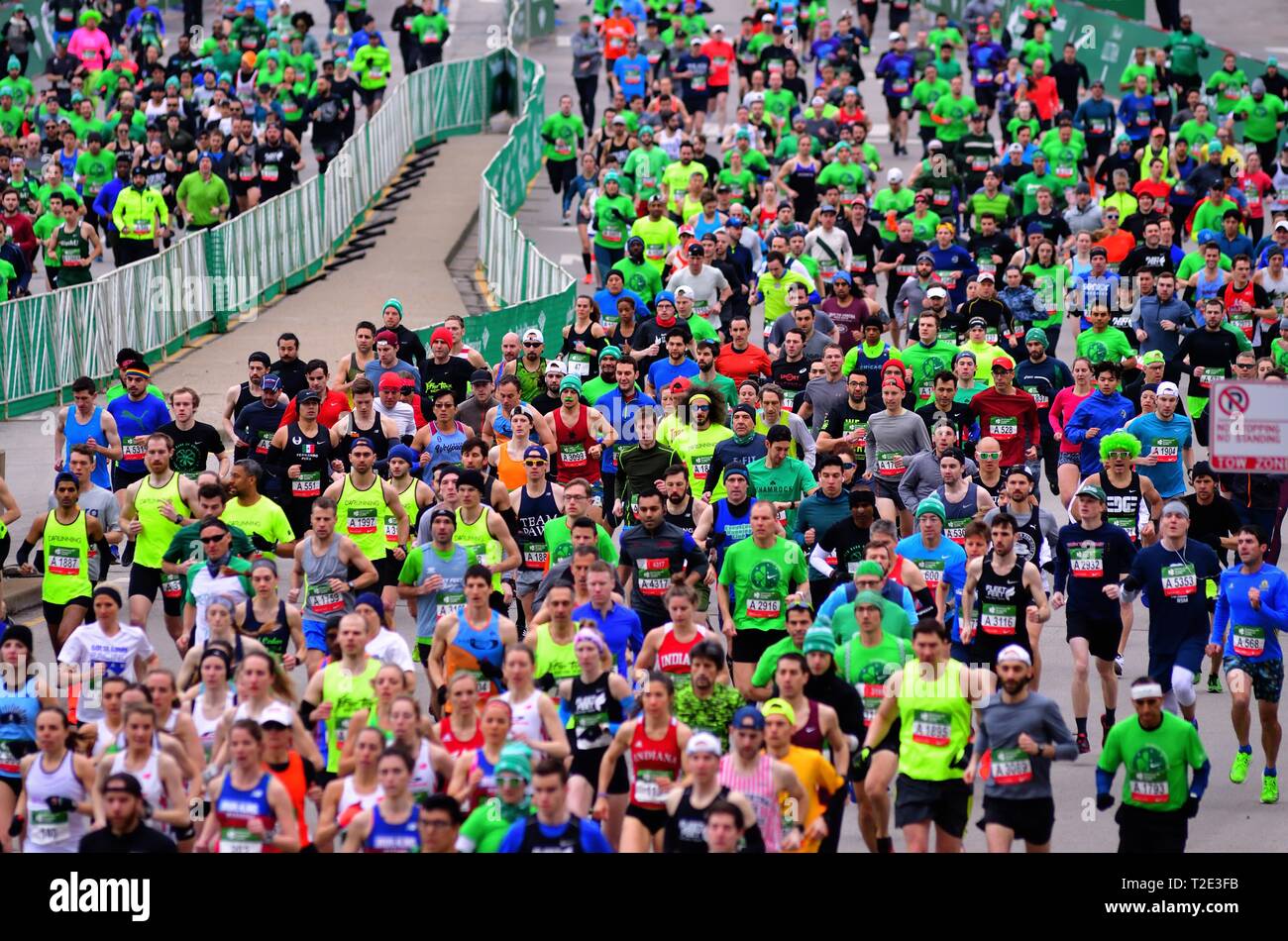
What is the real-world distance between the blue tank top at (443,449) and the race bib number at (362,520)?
175 centimetres

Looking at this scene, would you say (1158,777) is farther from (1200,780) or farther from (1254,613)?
(1254,613)

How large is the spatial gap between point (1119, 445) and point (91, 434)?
26.6 feet

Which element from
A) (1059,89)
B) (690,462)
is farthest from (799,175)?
(690,462)

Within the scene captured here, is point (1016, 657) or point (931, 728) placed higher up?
point (1016, 657)

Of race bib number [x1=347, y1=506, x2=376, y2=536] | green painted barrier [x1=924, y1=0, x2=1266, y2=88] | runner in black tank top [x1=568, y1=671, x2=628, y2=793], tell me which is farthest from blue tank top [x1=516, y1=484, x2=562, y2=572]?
green painted barrier [x1=924, y1=0, x2=1266, y2=88]

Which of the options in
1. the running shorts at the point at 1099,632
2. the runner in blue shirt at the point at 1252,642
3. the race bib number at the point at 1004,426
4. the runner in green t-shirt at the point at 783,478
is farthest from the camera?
the race bib number at the point at 1004,426

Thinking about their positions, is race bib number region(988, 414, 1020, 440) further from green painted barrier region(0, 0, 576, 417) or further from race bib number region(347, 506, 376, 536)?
green painted barrier region(0, 0, 576, 417)

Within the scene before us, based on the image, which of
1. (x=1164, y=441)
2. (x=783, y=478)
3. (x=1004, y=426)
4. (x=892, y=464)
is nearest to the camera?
(x=783, y=478)

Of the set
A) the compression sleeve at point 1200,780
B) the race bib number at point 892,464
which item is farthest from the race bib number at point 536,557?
the compression sleeve at point 1200,780

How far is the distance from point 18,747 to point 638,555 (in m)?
4.40

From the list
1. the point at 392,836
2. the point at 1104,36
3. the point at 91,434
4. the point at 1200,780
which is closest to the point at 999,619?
the point at 1200,780

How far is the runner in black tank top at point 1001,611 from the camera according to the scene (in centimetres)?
1508

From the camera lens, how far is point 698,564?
15.8 m

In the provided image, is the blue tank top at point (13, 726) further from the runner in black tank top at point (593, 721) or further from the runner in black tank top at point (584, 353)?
the runner in black tank top at point (584, 353)
